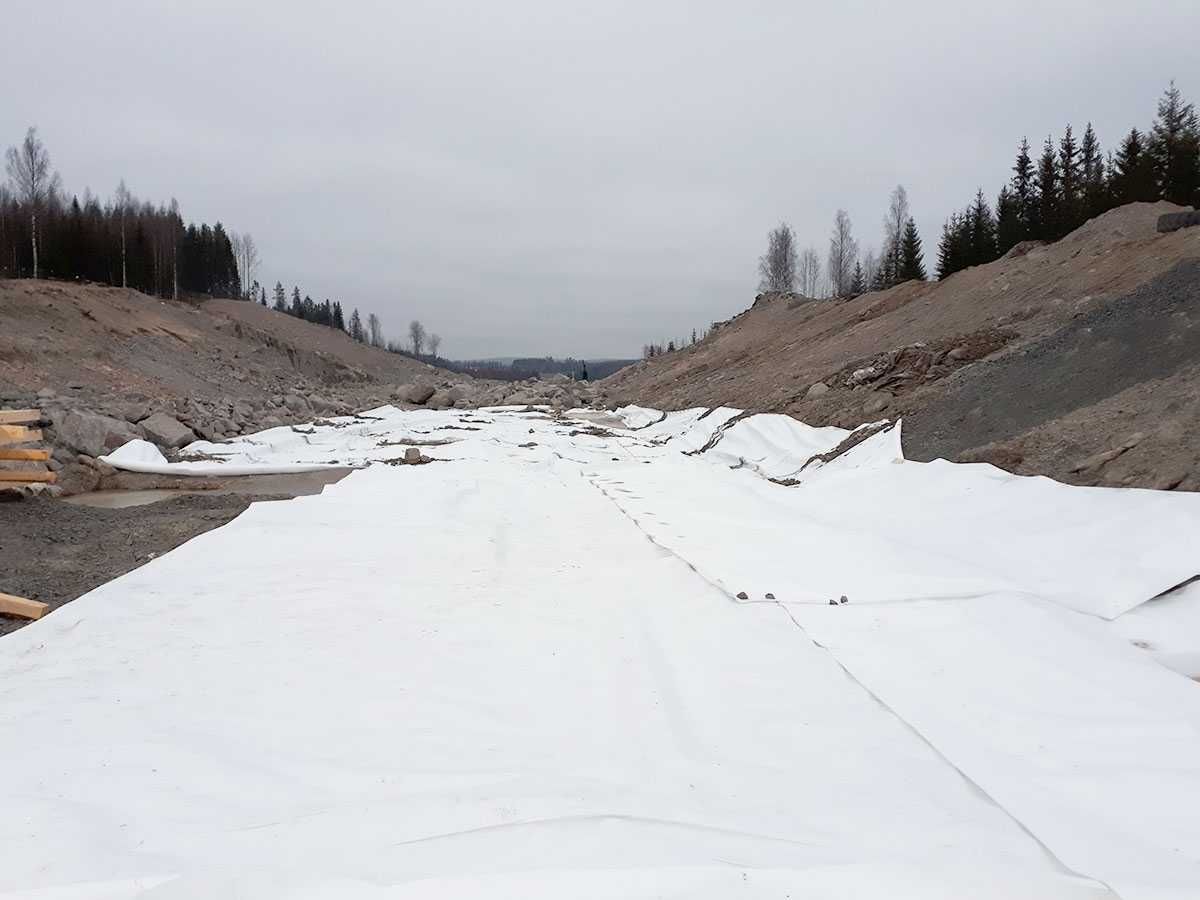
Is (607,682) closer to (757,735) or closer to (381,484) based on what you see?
(757,735)

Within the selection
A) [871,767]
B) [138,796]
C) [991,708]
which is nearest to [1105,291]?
[991,708]

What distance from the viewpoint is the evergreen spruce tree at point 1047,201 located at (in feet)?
94.8

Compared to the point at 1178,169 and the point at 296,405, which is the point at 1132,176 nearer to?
the point at 1178,169

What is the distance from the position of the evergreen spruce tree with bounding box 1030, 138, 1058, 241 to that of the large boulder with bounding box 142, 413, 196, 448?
28.0 meters

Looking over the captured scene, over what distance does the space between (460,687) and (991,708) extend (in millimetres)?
2516

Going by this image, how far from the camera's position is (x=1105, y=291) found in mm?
11234

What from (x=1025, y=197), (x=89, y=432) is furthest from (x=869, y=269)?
(x=89, y=432)

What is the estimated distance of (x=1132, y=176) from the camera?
26641 millimetres

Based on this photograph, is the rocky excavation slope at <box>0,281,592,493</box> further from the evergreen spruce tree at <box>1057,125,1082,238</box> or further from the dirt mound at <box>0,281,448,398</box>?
the evergreen spruce tree at <box>1057,125,1082,238</box>

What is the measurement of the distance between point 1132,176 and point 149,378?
37027mm

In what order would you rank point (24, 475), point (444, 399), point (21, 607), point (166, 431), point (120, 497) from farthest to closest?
1. point (444, 399)
2. point (166, 431)
3. point (120, 497)
4. point (24, 475)
5. point (21, 607)

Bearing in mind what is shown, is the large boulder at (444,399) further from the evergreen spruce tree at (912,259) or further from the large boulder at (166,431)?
the evergreen spruce tree at (912,259)

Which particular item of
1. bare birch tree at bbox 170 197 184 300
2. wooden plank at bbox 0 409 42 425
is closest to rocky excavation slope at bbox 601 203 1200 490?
wooden plank at bbox 0 409 42 425

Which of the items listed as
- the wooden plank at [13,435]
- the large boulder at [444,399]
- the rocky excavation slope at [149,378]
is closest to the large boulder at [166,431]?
the rocky excavation slope at [149,378]
